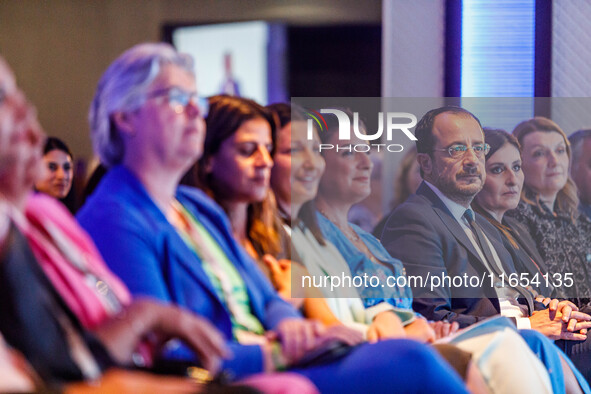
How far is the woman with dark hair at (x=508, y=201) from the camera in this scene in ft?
10.1

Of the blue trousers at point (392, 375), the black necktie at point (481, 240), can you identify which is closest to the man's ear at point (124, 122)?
the blue trousers at point (392, 375)

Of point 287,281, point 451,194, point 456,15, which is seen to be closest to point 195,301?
point 287,281

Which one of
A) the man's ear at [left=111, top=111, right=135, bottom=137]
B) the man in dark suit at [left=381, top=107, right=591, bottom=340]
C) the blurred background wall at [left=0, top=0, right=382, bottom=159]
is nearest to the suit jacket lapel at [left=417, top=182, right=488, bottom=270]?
the man in dark suit at [left=381, top=107, right=591, bottom=340]

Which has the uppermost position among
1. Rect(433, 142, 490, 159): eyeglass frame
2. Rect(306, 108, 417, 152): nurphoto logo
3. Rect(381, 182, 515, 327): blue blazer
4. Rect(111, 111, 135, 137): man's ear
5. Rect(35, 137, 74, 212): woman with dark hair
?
Rect(111, 111, 135, 137): man's ear

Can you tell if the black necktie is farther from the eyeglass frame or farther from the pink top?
the pink top

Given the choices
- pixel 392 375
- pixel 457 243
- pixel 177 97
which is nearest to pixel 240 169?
pixel 177 97

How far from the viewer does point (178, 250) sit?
191cm

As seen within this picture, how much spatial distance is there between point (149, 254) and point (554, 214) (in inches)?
75.1

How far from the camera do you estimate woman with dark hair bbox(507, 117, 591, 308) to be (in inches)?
125

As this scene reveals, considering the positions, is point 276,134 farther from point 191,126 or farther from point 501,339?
point 501,339

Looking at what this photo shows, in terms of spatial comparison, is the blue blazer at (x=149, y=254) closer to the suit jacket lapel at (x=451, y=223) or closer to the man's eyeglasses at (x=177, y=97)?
the man's eyeglasses at (x=177, y=97)

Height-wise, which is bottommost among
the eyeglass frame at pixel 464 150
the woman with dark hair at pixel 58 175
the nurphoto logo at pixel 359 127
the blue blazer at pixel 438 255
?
the blue blazer at pixel 438 255

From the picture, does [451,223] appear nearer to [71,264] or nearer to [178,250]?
[178,250]

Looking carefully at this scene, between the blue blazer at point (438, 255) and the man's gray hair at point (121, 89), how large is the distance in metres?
1.25
